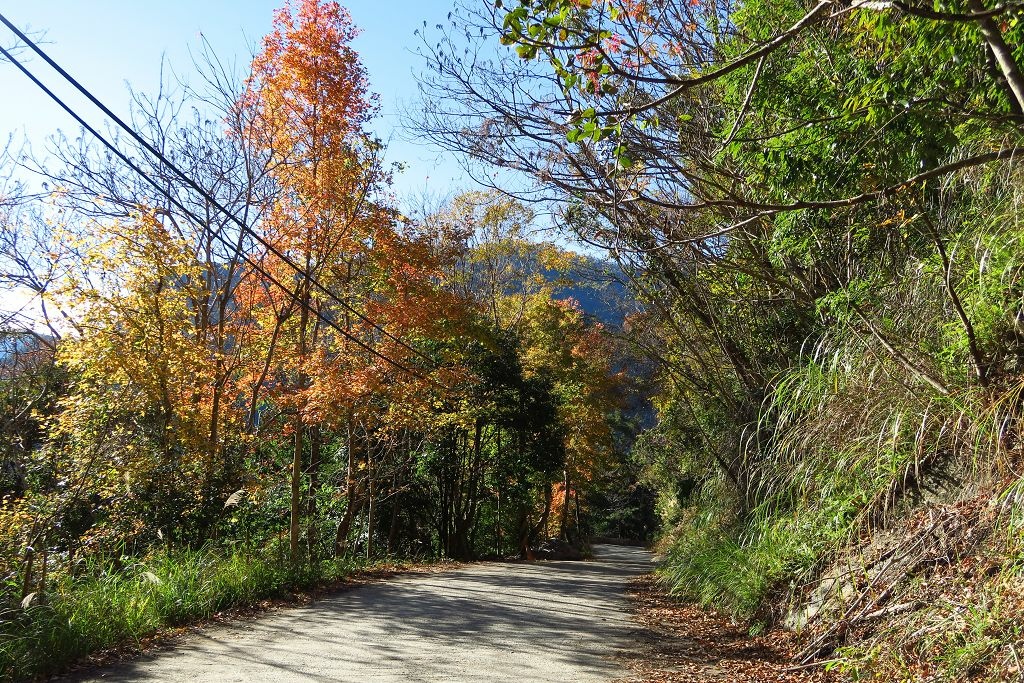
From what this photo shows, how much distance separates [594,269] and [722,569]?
593 cm

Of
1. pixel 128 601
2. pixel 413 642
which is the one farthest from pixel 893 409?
pixel 128 601

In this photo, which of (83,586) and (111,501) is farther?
(111,501)

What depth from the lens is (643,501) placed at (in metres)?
44.2

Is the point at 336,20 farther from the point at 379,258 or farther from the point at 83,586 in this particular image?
the point at 83,586

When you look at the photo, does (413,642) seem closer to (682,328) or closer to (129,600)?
(129,600)

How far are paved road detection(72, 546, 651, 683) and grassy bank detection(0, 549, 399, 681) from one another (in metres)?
0.44

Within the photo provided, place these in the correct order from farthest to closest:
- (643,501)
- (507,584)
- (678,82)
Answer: (643,501), (507,584), (678,82)

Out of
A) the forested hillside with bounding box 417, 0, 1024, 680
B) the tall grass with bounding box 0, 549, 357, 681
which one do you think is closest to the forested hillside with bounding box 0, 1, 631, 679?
the tall grass with bounding box 0, 549, 357, 681

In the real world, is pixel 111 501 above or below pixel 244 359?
below

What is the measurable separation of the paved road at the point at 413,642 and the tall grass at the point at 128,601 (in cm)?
44

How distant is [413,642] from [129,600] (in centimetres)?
292

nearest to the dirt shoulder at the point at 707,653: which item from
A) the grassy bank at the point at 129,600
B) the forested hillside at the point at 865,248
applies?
the forested hillside at the point at 865,248

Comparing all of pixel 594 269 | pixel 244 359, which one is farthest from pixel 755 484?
pixel 244 359

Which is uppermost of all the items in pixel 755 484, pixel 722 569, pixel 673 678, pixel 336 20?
pixel 336 20
